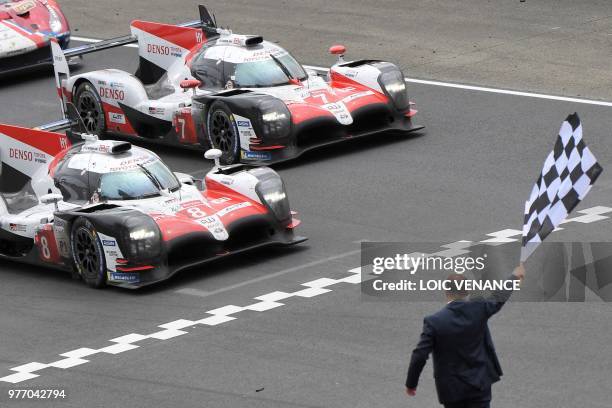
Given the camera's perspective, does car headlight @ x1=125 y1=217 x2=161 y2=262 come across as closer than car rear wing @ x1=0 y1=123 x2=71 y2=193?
Yes

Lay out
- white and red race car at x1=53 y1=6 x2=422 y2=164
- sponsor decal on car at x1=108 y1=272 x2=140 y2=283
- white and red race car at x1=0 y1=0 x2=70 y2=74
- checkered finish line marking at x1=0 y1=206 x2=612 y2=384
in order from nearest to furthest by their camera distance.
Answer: checkered finish line marking at x1=0 y1=206 x2=612 y2=384
sponsor decal on car at x1=108 y1=272 x2=140 y2=283
white and red race car at x1=53 y1=6 x2=422 y2=164
white and red race car at x1=0 y1=0 x2=70 y2=74

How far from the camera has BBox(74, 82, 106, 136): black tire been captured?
22.4 metres

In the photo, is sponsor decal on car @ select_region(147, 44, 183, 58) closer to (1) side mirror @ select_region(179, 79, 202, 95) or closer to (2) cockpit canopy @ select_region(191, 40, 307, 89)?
(2) cockpit canopy @ select_region(191, 40, 307, 89)

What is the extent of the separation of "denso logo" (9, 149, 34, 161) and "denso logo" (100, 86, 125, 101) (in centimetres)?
404

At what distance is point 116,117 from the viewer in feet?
72.8

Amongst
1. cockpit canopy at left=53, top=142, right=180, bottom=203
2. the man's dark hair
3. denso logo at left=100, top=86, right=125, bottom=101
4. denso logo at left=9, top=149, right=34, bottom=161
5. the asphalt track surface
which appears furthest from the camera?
denso logo at left=100, top=86, right=125, bottom=101

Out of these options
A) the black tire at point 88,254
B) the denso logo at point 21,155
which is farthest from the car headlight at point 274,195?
the denso logo at point 21,155

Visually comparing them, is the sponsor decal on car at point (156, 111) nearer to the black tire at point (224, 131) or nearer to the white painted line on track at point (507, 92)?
the black tire at point (224, 131)

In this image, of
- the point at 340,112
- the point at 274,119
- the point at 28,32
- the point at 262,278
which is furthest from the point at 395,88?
the point at 28,32

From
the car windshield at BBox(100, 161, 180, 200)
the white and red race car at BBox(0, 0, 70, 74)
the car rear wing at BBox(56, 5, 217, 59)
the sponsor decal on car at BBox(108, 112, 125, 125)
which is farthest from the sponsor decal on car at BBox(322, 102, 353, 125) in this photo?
the white and red race car at BBox(0, 0, 70, 74)

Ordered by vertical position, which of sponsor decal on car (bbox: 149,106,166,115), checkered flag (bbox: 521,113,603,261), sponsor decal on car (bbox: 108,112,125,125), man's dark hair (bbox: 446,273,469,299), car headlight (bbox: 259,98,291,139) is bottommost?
sponsor decal on car (bbox: 108,112,125,125)

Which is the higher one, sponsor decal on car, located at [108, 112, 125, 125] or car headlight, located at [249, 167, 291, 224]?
car headlight, located at [249, 167, 291, 224]

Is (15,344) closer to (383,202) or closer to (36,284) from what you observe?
(36,284)

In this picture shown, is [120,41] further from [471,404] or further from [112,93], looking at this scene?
Answer: [471,404]
